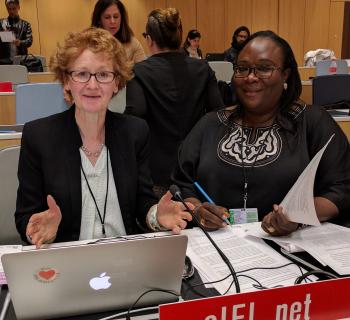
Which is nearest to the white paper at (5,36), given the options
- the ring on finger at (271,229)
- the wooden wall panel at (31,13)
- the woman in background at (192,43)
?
the woman in background at (192,43)

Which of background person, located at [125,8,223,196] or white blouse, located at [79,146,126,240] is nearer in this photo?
white blouse, located at [79,146,126,240]

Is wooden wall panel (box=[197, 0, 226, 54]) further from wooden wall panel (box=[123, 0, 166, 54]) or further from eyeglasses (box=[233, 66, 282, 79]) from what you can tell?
eyeglasses (box=[233, 66, 282, 79])

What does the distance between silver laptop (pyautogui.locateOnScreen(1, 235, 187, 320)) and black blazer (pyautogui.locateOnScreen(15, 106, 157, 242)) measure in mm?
626

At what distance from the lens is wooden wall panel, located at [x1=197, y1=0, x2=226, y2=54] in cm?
1026

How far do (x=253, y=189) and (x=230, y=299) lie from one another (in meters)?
1.01

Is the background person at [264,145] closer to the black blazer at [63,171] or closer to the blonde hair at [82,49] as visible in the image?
the black blazer at [63,171]

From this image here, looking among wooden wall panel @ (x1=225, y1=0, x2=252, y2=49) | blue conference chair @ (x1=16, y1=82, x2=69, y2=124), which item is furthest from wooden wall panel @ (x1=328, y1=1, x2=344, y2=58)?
blue conference chair @ (x1=16, y1=82, x2=69, y2=124)

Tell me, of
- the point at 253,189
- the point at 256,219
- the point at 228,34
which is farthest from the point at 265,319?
the point at 228,34

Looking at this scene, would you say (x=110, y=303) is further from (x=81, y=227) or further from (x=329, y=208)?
(x=329, y=208)

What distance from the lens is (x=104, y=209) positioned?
1676 mm

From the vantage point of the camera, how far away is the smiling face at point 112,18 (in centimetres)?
327

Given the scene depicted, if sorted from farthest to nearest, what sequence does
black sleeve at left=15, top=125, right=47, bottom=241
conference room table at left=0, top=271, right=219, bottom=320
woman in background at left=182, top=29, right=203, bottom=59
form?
woman in background at left=182, top=29, right=203, bottom=59 < black sleeve at left=15, top=125, right=47, bottom=241 < conference room table at left=0, top=271, right=219, bottom=320

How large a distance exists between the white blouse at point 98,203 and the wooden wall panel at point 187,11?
8920mm

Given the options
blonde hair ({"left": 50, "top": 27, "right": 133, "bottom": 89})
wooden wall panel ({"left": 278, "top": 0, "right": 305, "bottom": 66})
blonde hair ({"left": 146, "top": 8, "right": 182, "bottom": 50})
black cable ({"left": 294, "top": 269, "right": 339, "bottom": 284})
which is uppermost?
wooden wall panel ({"left": 278, "top": 0, "right": 305, "bottom": 66})
